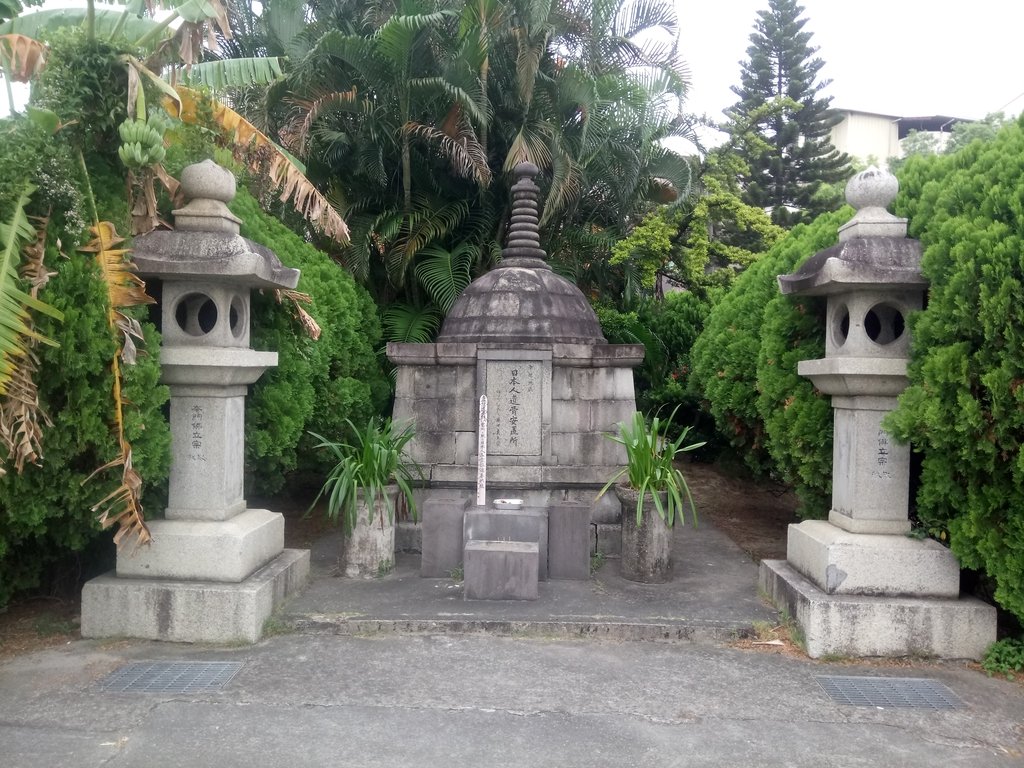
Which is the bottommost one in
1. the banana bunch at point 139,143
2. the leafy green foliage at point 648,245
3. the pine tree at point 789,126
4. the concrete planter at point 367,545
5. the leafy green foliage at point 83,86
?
the concrete planter at point 367,545

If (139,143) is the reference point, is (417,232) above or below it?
above

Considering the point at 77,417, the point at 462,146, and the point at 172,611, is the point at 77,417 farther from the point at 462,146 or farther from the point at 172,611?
the point at 462,146

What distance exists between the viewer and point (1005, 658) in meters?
4.26

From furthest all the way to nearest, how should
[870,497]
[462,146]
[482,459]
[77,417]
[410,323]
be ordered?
[410,323]
[462,146]
[482,459]
[870,497]
[77,417]

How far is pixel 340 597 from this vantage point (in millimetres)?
5199

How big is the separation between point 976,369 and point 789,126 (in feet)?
68.8

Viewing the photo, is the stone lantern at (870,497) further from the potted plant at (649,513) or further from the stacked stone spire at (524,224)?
the stacked stone spire at (524,224)

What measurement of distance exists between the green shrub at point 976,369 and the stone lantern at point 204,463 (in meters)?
4.11

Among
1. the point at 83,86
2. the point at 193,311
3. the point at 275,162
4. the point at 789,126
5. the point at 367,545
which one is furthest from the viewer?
the point at 789,126

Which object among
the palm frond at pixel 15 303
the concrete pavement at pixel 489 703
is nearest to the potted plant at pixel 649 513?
the concrete pavement at pixel 489 703

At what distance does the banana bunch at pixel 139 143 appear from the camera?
410 cm

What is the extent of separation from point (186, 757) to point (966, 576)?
4573mm

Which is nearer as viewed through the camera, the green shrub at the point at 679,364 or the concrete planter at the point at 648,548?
the concrete planter at the point at 648,548

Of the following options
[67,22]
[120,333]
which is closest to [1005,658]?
[120,333]
